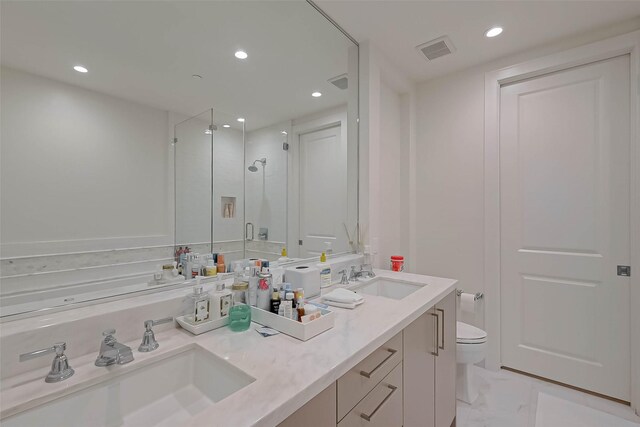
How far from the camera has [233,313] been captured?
1.07m

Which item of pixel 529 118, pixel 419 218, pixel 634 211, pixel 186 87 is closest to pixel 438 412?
pixel 419 218

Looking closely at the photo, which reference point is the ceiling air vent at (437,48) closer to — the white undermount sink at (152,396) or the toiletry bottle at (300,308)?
the toiletry bottle at (300,308)

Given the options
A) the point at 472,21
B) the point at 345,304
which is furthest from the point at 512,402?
the point at 472,21

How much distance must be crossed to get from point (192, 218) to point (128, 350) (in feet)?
2.06

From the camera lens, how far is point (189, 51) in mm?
1252

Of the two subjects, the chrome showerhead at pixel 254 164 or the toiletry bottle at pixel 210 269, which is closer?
the toiletry bottle at pixel 210 269

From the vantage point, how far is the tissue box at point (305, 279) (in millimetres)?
1413

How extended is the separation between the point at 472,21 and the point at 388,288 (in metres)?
1.87

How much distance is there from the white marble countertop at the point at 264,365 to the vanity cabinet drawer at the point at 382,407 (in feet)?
0.53

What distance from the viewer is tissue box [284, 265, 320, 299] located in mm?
1413

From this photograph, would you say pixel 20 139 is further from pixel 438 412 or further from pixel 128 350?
pixel 438 412

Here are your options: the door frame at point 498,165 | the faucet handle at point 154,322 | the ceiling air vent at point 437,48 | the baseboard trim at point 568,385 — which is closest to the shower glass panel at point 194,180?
the faucet handle at point 154,322

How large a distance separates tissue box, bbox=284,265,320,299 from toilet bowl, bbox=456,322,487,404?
46.4 inches

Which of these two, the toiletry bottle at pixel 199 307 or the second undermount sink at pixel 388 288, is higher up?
the toiletry bottle at pixel 199 307
